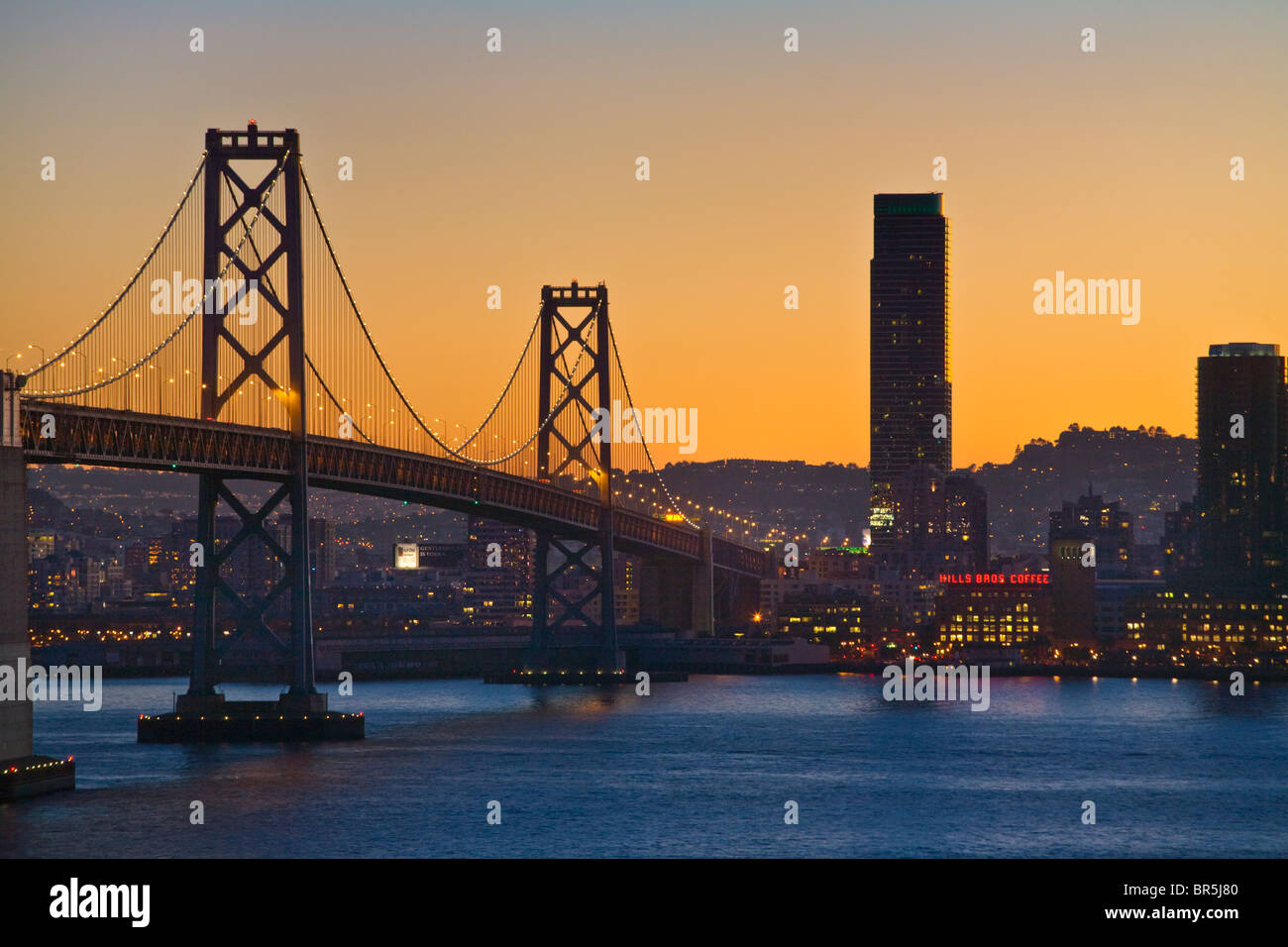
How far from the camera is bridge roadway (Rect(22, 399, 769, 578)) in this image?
45162 millimetres

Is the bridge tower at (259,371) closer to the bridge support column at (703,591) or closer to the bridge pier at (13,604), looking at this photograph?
the bridge pier at (13,604)

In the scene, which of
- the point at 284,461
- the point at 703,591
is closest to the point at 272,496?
the point at 284,461

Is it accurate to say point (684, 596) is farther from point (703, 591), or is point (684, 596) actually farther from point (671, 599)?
point (703, 591)

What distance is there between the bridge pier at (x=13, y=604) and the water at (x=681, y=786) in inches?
42.2

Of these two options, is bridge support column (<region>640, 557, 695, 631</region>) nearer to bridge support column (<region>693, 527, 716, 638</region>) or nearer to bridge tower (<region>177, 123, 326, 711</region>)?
bridge support column (<region>693, 527, 716, 638</region>)

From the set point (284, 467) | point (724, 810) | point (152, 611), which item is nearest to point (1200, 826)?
point (724, 810)

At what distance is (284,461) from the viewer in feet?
178

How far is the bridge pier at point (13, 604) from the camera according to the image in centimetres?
3888

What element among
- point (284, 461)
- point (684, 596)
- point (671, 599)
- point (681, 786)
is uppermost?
point (284, 461)

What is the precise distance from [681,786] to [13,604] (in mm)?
17103

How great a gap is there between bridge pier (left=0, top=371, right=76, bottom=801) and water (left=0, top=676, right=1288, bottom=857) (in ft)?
3.52

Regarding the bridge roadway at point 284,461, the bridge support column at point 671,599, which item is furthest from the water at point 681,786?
the bridge support column at point 671,599
